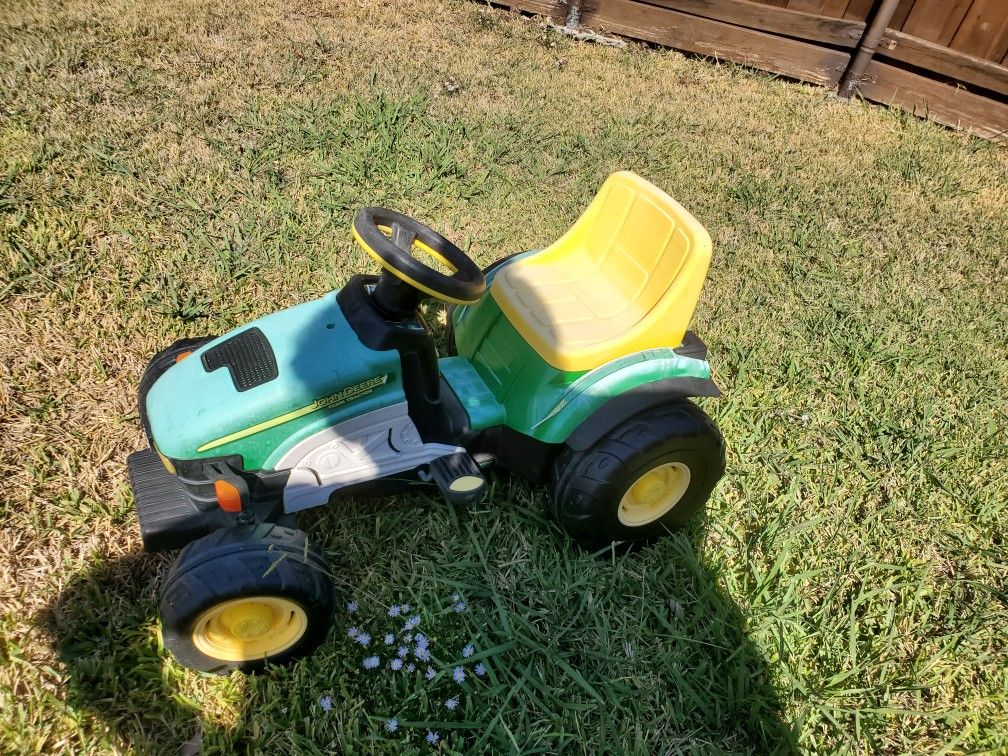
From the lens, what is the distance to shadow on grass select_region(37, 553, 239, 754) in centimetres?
167

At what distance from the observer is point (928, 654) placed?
2123 mm

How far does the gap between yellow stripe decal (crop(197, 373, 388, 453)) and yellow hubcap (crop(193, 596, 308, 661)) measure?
0.41 meters

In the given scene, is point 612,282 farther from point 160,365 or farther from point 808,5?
point 808,5

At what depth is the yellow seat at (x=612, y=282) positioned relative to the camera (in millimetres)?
2033

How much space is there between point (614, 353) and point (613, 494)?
0.43 meters

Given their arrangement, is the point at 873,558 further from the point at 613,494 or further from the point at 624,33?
the point at 624,33

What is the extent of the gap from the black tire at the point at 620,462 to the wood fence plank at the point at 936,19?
4951 millimetres

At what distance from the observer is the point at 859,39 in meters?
5.38

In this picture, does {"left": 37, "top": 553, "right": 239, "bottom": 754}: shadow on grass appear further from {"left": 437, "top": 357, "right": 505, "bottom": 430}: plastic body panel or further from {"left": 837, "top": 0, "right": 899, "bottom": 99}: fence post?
{"left": 837, "top": 0, "right": 899, "bottom": 99}: fence post

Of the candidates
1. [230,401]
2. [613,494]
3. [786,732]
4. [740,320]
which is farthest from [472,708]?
[740,320]

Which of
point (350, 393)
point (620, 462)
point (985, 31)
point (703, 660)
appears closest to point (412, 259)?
point (350, 393)

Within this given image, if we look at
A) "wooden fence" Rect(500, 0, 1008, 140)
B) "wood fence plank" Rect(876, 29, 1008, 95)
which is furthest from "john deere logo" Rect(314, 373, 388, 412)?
"wood fence plank" Rect(876, 29, 1008, 95)

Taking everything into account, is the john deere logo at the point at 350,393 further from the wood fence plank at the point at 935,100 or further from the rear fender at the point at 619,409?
the wood fence plank at the point at 935,100

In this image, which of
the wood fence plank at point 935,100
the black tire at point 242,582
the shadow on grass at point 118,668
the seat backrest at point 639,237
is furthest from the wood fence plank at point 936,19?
the shadow on grass at point 118,668
